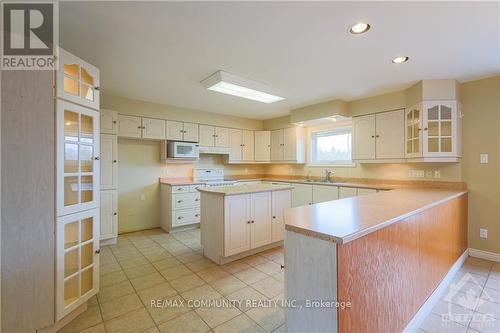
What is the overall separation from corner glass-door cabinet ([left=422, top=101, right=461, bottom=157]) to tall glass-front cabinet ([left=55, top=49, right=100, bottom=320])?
4017 mm

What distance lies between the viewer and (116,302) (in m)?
2.08

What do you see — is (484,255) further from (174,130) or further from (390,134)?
(174,130)

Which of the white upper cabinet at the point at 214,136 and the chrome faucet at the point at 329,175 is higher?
the white upper cabinet at the point at 214,136

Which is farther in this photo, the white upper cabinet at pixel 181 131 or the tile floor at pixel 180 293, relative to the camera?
the white upper cabinet at pixel 181 131

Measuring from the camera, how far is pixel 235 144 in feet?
17.8

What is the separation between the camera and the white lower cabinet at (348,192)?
12.7ft

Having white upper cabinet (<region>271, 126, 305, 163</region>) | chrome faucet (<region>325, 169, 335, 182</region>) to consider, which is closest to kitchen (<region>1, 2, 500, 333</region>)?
chrome faucet (<region>325, 169, 335, 182</region>)

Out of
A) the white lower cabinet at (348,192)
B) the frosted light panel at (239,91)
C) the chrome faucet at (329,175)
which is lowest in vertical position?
the white lower cabinet at (348,192)

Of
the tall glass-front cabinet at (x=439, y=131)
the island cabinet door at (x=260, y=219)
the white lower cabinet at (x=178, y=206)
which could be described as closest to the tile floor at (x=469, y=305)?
the tall glass-front cabinet at (x=439, y=131)

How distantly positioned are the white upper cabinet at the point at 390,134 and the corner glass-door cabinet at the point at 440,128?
38 cm

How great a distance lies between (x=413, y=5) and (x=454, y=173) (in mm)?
2676

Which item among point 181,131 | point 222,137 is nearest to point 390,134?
point 222,137

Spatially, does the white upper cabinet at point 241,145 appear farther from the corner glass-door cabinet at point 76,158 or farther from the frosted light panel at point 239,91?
the corner glass-door cabinet at point 76,158

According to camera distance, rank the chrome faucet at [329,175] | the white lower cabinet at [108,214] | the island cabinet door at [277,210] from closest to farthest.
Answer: the island cabinet door at [277,210] → the white lower cabinet at [108,214] → the chrome faucet at [329,175]
